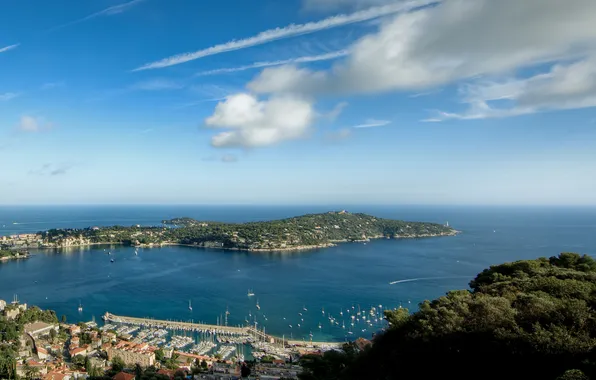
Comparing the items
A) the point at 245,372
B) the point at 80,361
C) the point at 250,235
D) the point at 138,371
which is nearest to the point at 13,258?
the point at 250,235

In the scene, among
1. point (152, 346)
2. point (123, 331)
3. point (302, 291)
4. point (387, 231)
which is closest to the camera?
point (152, 346)

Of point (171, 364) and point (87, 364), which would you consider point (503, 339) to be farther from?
point (87, 364)

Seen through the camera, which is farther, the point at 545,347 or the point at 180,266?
the point at 180,266

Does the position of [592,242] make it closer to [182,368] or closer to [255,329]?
[255,329]

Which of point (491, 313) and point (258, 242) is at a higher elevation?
point (491, 313)

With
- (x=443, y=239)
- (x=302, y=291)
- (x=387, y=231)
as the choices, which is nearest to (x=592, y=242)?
(x=443, y=239)

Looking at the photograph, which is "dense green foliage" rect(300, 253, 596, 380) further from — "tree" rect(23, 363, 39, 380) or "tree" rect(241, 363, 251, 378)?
"tree" rect(23, 363, 39, 380)

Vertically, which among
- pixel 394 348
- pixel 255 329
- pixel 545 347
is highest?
pixel 545 347
